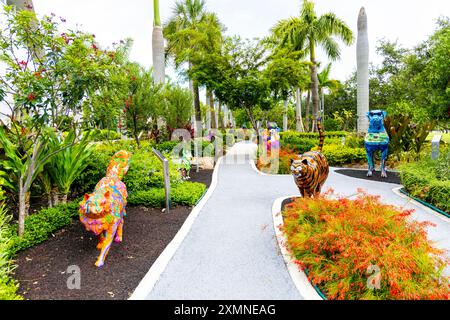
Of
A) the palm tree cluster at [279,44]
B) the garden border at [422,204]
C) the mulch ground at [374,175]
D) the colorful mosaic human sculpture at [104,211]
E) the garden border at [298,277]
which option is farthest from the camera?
the palm tree cluster at [279,44]

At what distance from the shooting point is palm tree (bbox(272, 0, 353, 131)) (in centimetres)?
1872

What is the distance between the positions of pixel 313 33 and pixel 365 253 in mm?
19496

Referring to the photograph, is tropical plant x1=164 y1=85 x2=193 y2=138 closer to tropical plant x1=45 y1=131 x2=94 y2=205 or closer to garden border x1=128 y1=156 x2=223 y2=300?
tropical plant x1=45 y1=131 x2=94 y2=205

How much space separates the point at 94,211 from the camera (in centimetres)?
368

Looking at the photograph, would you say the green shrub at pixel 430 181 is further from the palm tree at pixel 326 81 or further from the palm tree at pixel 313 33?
the palm tree at pixel 326 81

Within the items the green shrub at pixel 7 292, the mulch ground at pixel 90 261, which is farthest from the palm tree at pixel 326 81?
the green shrub at pixel 7 292

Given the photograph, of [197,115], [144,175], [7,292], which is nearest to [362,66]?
[197,115]

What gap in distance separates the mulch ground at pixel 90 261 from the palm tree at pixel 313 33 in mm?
15955

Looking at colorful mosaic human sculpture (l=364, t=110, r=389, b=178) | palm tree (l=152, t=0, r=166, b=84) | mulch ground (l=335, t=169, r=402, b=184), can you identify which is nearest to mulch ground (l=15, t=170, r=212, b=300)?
colorful mosaic human sculpture (l=364, t=110, r=389, b=178)

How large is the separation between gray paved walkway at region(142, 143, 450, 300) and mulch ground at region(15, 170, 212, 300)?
1.41 ft

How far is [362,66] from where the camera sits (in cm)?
1356

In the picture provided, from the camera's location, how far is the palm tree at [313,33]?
61.4 ft

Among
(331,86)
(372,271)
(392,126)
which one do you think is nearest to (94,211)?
(372,271)
